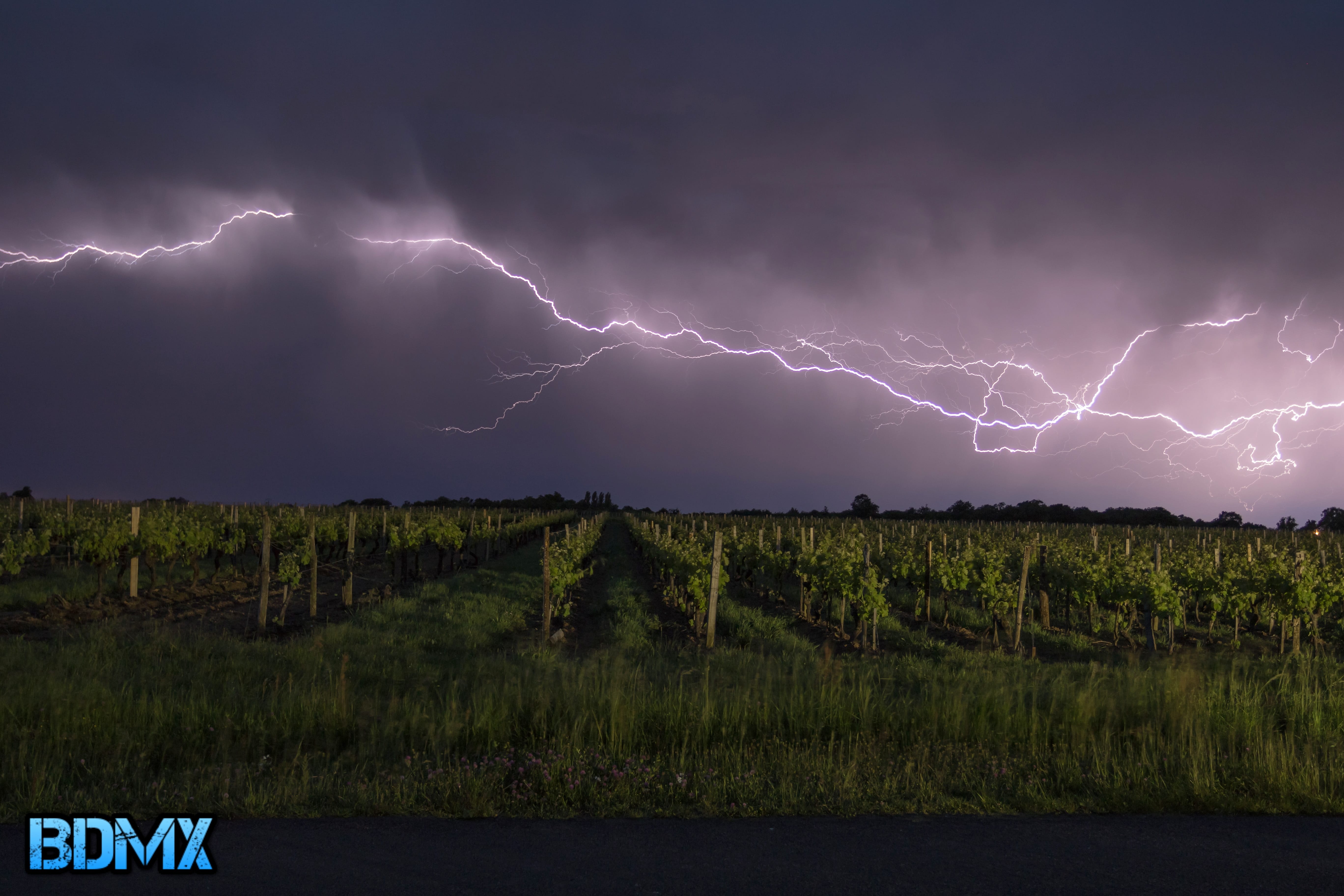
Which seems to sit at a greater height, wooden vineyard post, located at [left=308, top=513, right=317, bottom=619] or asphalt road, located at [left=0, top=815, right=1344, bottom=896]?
asphalt road, located at [left=0, top=815, right=1344, bottom=896]

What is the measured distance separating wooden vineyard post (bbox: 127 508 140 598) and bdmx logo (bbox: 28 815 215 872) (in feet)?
54.4

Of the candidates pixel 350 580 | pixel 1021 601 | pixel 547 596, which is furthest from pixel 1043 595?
pixel 350 580

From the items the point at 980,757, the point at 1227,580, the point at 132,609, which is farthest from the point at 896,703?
the point at 132,609

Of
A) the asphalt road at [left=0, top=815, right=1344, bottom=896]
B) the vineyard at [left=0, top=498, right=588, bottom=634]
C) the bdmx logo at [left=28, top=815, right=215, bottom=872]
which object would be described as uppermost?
the asphalt road at [left=0, top=815, right=1344, bottom=896]

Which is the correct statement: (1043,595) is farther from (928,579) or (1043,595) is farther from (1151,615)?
(928,579)

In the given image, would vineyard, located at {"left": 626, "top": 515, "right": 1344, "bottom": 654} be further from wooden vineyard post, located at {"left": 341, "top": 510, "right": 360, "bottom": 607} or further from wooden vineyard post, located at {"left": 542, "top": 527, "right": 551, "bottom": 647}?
wooden vineyard post, located at {"left": 341, "top": 510, "right": 360, "bottom": 607}

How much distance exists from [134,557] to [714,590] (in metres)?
14.7

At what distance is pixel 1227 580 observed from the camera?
15.9m

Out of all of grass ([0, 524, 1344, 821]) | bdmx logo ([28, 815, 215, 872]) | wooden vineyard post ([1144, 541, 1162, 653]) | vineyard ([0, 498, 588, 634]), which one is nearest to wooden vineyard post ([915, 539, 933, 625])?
wooden vineyard post ([1144, 541, 1162, 653])

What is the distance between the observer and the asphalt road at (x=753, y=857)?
3084 mm

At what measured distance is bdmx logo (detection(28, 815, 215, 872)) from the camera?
10.7 feet

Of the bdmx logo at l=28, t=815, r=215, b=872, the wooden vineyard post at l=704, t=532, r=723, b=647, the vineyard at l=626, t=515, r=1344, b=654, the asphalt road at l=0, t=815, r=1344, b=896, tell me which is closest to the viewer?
the asphalt road at l=0, t=815, r=1344, b=896

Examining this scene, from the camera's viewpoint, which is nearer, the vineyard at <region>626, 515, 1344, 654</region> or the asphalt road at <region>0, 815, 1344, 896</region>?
the asphalt road at <region>0, 815, 1344, 896</region>

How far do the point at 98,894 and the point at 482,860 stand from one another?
4.96 ft
